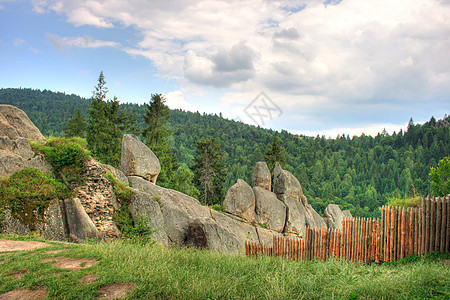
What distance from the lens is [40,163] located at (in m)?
13.8

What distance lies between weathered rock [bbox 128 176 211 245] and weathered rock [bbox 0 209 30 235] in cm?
711

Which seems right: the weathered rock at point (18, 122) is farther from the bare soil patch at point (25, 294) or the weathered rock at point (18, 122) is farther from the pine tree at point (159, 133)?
the pine tree at point (159, 133)

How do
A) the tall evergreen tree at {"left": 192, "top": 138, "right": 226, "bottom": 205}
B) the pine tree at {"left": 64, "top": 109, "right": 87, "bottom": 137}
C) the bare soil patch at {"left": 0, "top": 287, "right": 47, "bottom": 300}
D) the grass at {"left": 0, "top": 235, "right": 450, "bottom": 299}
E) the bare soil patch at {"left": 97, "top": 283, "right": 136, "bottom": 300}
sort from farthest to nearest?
the pine tree at {"left": 64, "top": 109, "right": 87, "bottom": 137} < the tall evergreen tree at {"left": 192, "top": 138, "right": 226, "bottom": 205} < the grass at {"left": 0, "top": 235, "right": 450, "bottom": 299} < the bare soil patch at {"left": 97, "top": 283, "right": 136, "bottom": 300} < the bare soil patch at {"left": 0, "top": 287, "right": 47, "bottom": 300}

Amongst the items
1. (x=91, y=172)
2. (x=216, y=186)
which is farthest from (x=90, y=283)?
(x=216, y=186)

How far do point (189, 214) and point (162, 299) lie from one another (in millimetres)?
12464

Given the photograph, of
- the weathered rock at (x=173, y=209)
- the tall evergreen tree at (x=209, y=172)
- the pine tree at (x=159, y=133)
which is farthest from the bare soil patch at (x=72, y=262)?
the tall evergreen tree at (x=209, y=172)

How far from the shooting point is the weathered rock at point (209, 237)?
16.0 meters

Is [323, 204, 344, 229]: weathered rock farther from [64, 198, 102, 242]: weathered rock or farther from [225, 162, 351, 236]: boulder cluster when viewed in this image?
[64, 198, 102, 242]: weathered rock

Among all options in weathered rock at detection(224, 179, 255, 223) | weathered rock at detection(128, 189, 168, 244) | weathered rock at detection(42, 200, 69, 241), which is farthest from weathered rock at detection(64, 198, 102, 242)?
weathered rock at detection(224, 179, 255, 223)

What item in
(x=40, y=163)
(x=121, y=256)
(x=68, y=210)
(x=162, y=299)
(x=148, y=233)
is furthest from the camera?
(x=148, y=233)

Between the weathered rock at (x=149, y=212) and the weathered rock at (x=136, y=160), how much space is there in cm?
406

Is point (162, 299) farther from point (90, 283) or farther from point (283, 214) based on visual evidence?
point (283, 214)

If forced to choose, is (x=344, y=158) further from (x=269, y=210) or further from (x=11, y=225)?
(x=11, y=225)

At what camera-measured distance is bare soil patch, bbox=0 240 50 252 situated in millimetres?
8668
